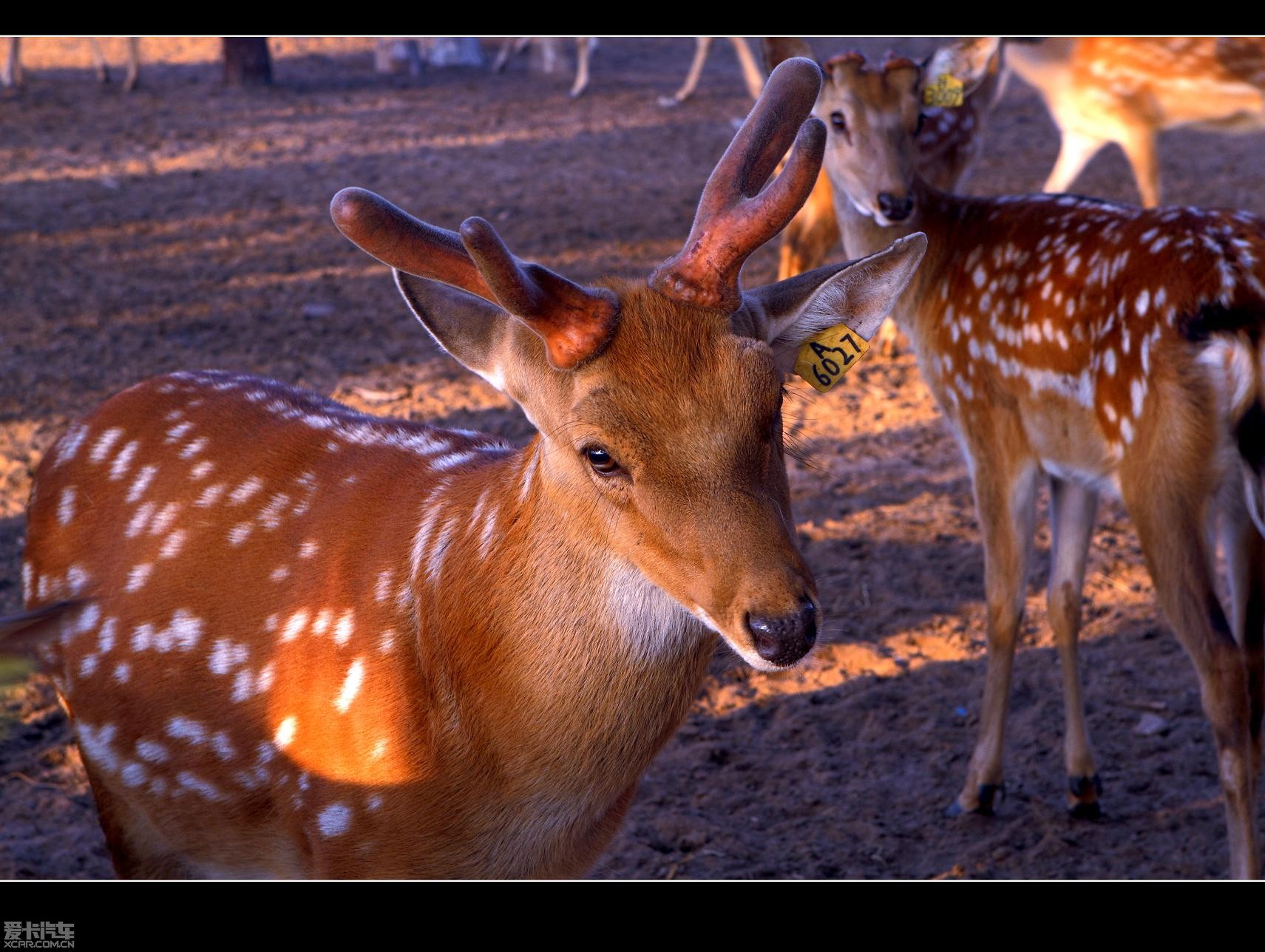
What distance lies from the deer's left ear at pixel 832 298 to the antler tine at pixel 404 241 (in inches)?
20.3

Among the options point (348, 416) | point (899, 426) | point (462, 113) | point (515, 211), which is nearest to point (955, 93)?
point (899, 426)

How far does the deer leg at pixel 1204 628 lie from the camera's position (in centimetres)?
312

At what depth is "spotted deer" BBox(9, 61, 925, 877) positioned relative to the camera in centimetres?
214

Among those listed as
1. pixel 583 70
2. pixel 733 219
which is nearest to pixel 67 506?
pixel 733 219

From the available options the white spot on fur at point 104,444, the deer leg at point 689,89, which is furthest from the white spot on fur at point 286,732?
the deer leg at point 689,89

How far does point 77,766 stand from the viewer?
12.4 ft

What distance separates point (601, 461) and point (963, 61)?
12.3ft

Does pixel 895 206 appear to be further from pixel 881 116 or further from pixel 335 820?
pixel 335 820

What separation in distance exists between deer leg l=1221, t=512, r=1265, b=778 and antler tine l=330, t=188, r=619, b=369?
2.03 metres

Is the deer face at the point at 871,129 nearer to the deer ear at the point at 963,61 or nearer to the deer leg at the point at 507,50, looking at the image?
the deer ear at the point at 963,61

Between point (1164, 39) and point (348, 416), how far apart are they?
659 centimetres

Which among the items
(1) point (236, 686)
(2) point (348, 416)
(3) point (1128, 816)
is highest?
(2) point (348, 416)

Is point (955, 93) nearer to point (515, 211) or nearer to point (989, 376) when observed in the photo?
point (989, 376)

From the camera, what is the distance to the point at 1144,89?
305 inches
